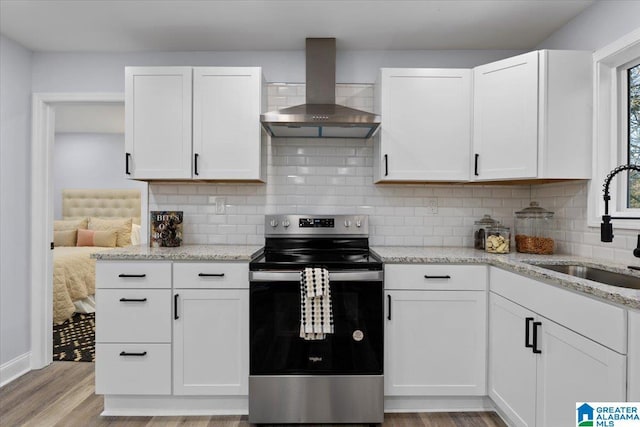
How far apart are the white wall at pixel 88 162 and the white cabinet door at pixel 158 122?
3851 millimetres

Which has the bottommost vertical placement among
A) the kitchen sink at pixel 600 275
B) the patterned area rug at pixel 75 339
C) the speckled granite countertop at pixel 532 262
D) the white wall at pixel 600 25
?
the patterned area rug at pixel 75 339

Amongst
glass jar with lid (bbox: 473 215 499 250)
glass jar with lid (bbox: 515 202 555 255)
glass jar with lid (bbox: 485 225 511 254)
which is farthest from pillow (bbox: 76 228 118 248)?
glass jar with lid (bbox: 515 202 555 255)

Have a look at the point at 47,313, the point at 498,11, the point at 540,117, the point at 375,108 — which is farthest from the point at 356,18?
the point at 47,313

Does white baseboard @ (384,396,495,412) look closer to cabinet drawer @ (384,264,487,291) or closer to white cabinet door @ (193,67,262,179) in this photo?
cabinet drawer @ (384,264,487,291)

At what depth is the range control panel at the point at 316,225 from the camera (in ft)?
9.09

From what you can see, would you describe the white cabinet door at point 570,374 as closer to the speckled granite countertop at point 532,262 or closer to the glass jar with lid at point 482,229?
the speckled granite countertop at point 532,262

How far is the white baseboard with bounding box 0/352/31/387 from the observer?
8.89ft

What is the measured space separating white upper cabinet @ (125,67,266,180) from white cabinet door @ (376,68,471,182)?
2.85 feet

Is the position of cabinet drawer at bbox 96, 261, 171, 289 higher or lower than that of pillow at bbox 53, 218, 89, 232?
lower

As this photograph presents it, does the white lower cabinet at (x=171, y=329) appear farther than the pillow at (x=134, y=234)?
No

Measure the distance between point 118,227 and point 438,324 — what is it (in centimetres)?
474

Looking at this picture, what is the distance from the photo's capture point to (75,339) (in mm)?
3566

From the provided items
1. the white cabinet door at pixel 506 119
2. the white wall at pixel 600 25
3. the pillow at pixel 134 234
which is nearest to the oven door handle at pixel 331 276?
the white cabinet door at pixel 506 119

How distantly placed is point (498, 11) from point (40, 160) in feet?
11.0
